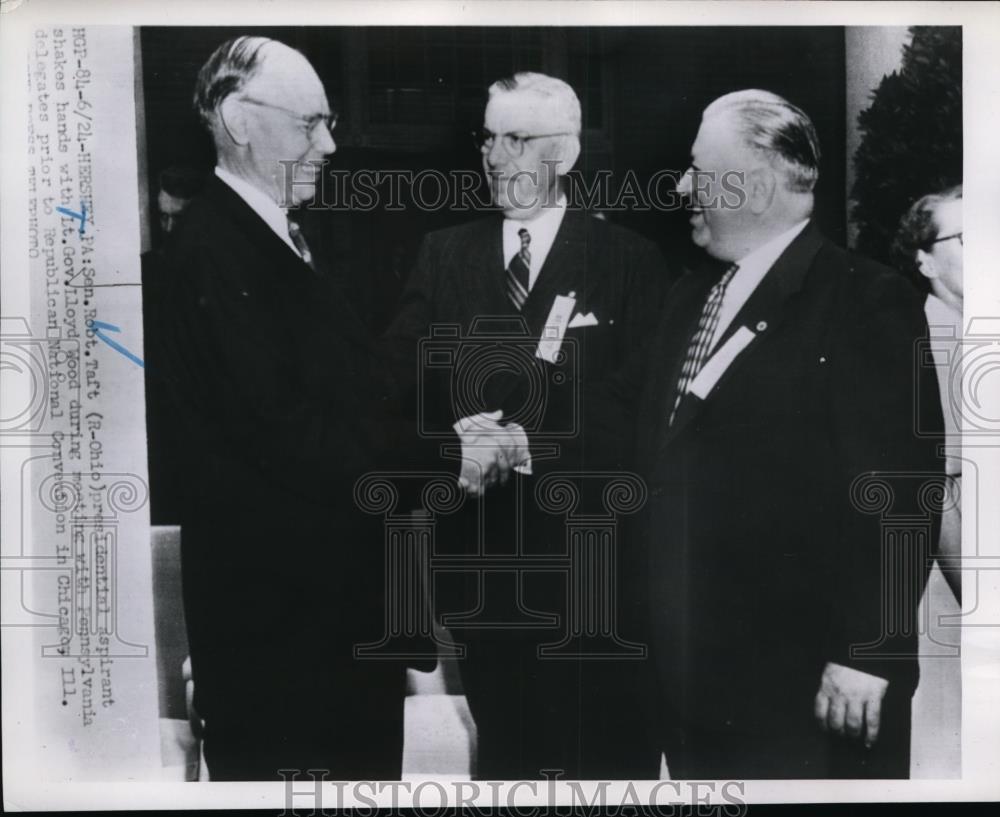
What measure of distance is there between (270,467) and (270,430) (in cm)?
12

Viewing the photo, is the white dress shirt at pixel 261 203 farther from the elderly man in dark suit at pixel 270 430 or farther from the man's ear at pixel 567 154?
the man's ear at pixel 567 154

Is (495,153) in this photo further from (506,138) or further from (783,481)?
(783,481)

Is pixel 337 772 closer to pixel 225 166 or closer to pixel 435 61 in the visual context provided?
pixel 225 166

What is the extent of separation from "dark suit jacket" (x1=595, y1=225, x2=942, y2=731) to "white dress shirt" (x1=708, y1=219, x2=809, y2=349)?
0.03 meters

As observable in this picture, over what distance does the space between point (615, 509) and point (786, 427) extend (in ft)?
2.09

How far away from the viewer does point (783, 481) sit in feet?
12.5

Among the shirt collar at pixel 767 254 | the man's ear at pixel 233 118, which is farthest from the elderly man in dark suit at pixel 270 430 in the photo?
the shirt collar at pixel 767 254

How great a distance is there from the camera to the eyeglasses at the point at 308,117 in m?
3.76

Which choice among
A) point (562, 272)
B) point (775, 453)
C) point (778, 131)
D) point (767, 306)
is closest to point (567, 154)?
point (562, 272)

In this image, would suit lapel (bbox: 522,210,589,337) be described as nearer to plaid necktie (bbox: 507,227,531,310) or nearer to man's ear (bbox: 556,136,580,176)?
plaid necktie (bbox: 507,227,531,310)

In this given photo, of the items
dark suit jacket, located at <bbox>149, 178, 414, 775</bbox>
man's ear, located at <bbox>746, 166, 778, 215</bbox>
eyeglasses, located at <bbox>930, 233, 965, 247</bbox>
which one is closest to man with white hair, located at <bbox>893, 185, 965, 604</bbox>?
eyeglasses, located at <bbox>930, 233, 965, 247</bbox>

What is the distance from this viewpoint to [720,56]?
3.77 metres

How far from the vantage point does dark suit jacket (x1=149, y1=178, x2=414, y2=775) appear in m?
3.78

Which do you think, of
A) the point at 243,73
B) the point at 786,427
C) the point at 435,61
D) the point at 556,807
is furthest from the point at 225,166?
the point at 556,807
